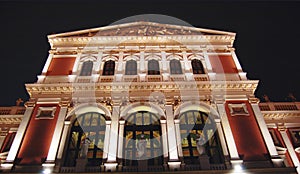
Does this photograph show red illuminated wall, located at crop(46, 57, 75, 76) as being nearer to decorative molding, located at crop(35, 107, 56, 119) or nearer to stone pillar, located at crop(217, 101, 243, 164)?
decorative molding, located at crop(35, 107, 56, 119)

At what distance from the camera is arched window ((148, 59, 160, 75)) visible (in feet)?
76.6

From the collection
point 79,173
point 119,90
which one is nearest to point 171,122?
point 119,90

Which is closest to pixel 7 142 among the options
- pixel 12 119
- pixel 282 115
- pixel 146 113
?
pixel 12 119

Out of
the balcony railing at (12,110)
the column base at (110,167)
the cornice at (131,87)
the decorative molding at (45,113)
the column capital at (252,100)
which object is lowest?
the column base at (110,167)

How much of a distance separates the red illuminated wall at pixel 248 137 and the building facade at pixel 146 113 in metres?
0.06

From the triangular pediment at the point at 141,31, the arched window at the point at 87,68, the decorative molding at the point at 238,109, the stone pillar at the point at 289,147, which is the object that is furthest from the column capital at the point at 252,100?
the arched window at the point at 87,68

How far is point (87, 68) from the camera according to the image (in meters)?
23.9

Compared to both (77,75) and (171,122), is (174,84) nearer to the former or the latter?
(171,122)

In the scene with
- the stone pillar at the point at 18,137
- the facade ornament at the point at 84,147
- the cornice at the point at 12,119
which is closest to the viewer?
the stone pillar at the point at 18,137

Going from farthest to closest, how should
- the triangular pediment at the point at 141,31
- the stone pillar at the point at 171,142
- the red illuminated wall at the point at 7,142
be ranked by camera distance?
the triangular pediment at the point at 141,31 < the red illuminated wall at the point at 7,142 < the stone pillar at the point at 171,142

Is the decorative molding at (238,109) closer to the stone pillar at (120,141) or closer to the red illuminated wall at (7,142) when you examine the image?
the stone pillar at (120,141)

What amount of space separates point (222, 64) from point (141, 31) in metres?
7.16

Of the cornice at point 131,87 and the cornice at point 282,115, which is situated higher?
the cornice at point 131,87

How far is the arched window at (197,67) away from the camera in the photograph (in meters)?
23.5
